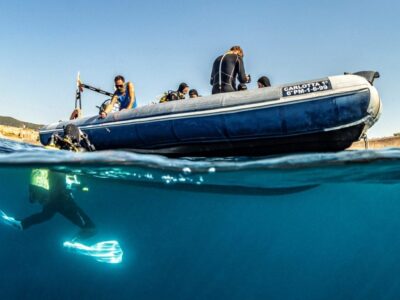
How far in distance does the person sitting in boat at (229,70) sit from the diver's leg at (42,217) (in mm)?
5149

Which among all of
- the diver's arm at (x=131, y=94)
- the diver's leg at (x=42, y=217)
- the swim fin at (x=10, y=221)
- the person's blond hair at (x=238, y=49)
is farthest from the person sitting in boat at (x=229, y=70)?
the swim fin at (x=10, y=221)

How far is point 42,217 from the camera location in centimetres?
858

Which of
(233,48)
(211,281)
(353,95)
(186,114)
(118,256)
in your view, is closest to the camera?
(353,95)

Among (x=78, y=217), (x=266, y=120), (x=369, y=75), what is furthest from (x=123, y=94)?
(x=369, y=75)

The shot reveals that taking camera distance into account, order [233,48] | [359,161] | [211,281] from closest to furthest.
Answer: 1. [359,161]
2. [233,48]
3. [211,281]

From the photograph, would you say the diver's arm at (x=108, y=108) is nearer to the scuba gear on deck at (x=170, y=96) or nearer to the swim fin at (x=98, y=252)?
the scuba gear on deck at (x=170, y=96)

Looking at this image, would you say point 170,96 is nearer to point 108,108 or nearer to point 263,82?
point 108,108

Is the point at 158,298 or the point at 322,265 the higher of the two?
the point at 322,265

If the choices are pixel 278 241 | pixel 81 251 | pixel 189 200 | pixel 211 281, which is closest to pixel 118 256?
pixel 81 251

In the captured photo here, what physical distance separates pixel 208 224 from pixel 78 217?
4573mm

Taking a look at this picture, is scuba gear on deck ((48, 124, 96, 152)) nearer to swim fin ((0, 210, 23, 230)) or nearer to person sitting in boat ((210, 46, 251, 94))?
person sitting in boat ((210, 46, 251, 94))

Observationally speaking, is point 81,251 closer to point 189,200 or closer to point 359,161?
point 189,200

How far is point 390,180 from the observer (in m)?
8.96

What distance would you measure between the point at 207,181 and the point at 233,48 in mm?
3542
